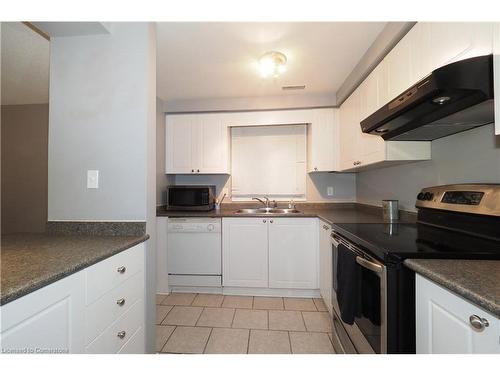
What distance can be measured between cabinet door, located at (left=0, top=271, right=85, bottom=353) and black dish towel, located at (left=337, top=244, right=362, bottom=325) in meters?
1.29

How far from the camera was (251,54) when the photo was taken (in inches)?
74.7

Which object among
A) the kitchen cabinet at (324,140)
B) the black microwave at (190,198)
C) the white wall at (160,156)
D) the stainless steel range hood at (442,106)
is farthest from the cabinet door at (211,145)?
the stainless steel range hood at (442,106)

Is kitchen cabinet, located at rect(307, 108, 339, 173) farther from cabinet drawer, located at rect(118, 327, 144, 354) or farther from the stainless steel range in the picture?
cabinet drawer, located at rect(118, 327, 144, 354)

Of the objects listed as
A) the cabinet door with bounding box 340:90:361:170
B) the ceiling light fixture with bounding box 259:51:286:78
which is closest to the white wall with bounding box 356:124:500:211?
the cabinet door with bounding box 340:90:361:170

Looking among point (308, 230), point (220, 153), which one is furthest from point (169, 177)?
point (308, 230)

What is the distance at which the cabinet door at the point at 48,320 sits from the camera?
0.61m

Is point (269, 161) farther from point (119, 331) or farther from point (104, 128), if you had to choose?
point (119, 331)

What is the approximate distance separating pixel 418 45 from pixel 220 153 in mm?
2106

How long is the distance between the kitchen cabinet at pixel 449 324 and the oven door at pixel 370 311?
0.13 metres

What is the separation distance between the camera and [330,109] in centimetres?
272

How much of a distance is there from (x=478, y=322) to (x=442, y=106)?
3.00 feet

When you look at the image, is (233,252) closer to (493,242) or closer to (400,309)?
(400,309)

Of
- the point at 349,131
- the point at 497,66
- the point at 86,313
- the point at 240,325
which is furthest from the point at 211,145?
the point at 497,66

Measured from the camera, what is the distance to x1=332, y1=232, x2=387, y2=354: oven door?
981mm
